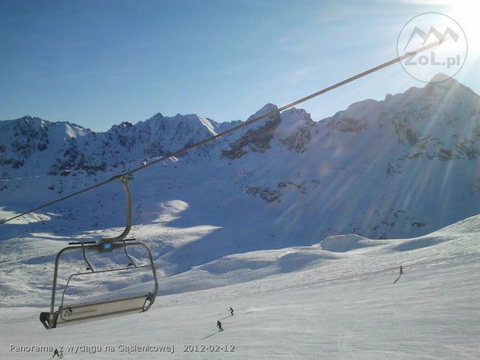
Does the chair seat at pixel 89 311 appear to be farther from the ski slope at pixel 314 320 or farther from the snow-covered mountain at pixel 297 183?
the snow-covered mountain at pixel 297 183

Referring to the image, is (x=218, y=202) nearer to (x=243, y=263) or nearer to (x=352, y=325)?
(x=243, y=263)

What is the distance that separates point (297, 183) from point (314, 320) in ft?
372

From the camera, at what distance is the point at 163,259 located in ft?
241

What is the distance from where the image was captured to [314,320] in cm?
2284

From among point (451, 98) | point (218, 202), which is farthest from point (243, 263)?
point (451, 98)

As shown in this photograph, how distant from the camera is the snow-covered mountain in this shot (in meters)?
101

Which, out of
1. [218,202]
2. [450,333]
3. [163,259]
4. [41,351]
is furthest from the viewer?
[218,202]

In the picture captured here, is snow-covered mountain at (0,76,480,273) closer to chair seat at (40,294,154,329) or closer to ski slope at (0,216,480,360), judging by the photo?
ski slope at (0,216,480,360)

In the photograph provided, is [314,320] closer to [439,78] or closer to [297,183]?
[297,183]

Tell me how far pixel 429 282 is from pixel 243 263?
3561 cm

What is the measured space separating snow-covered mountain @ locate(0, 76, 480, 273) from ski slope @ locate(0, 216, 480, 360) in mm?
37038

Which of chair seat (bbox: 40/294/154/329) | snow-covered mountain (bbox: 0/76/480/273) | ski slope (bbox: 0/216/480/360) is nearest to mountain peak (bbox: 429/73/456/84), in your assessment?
snow-covered mountain (bbox: 0/76/480/273)

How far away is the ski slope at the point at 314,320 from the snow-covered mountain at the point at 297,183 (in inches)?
1458

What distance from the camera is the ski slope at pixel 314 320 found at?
16.5 metres
